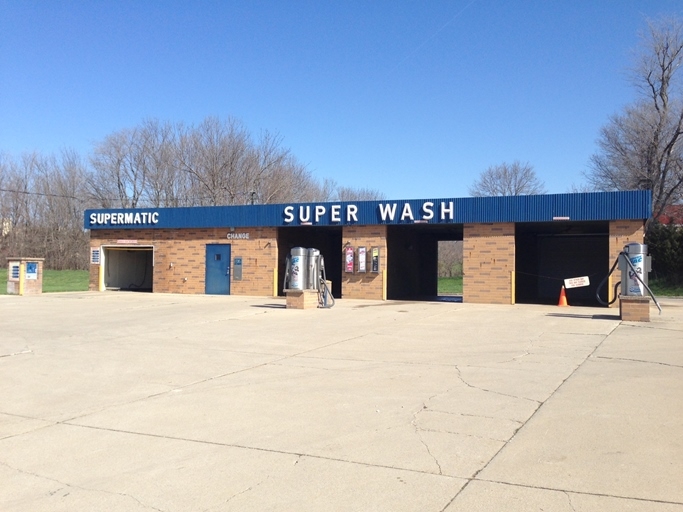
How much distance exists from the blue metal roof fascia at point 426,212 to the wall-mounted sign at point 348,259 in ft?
3.75

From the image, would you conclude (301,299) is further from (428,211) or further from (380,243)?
(428,211)

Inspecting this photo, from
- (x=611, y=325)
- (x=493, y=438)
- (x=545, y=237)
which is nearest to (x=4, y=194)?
(x=545, y=237)

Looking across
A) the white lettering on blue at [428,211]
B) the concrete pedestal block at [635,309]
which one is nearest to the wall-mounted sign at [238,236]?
the white lettering on blue at [428,211]

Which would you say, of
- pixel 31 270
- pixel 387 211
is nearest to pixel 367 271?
pixel 387 211

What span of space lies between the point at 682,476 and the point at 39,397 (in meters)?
7.53

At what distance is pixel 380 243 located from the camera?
88.1ft

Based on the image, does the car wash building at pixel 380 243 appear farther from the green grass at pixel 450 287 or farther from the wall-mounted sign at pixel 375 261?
the green grass at pixel 450 287

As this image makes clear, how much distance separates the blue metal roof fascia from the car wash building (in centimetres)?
4

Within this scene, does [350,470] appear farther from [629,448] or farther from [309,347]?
[309,347]

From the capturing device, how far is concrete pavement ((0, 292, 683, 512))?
16.3 feet

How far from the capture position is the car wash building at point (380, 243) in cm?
2433

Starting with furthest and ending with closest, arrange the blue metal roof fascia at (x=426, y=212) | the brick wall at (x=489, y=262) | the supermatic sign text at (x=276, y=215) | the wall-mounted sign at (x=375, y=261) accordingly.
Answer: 1. the wall-mounted sign at (x=375, y=261)
2. the supermatic sign text at (x=276, y=215)
3. the brick wall at (x=489, y=262)
4. the blue metal roof fascia at (x=426, y=212)

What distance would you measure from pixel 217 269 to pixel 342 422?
23646 millimetres

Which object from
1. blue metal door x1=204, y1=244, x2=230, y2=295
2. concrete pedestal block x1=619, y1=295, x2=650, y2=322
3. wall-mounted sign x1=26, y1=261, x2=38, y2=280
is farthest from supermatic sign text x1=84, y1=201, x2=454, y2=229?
concrete pedestal block x1=619, y1=295, x2=650, y2=322
